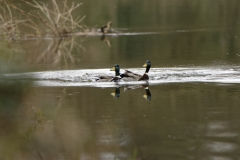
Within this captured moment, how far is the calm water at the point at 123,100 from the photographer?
27.4ft

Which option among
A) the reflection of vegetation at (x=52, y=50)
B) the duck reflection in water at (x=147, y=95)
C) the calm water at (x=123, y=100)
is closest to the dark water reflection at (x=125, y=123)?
the calm water at (x=123, y=100)

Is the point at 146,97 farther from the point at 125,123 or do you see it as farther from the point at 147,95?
the point at 125,123

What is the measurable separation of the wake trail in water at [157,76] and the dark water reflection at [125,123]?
86 cm

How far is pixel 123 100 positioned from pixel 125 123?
100 inches

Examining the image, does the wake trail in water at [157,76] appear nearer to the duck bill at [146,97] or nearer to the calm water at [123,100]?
the calm water at [123,100]

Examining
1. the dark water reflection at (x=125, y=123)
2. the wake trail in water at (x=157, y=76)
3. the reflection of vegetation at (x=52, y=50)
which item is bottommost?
the dark water reflection at (x=125, y=123)

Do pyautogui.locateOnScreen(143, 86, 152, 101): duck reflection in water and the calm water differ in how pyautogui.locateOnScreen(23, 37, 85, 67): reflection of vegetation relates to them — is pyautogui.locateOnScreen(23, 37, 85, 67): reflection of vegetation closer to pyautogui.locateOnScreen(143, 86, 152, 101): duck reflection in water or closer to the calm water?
the calm water

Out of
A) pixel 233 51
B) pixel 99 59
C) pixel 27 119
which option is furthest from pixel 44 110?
pixel 233 51

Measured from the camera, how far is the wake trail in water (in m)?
16.3

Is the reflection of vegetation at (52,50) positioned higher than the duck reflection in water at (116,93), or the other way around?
the reflection of vegetation at (52,50)

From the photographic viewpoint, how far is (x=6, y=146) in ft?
22.2

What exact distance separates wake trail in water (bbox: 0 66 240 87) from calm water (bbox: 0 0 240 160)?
0.09 ft

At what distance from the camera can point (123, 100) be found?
1368 centimetres

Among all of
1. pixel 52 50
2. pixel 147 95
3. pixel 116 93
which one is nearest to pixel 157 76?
pixel 116 93
